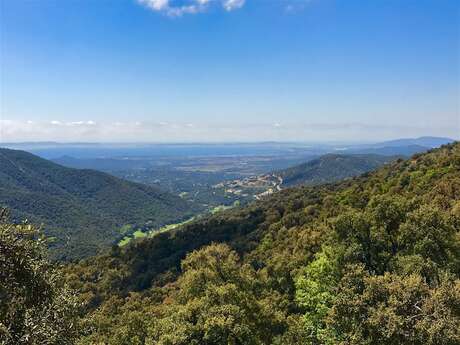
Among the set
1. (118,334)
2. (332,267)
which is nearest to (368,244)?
(332,267)

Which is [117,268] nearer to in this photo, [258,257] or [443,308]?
[258,257]

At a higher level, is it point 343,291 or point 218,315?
point 343,291

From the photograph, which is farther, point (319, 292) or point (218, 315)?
point (319, 292)

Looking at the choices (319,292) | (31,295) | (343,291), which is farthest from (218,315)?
(31,295)

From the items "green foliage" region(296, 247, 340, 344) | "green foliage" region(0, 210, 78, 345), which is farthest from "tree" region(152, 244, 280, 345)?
"green foliage" region(0, 210, 78, 345)

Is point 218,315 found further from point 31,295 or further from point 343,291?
point 31,295

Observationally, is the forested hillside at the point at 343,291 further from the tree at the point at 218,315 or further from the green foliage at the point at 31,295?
the green foliage at the point at 31,295

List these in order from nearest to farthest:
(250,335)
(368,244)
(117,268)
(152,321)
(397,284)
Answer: (397,284) → (250,335) → (368,244) → (152,321) → (117,268)

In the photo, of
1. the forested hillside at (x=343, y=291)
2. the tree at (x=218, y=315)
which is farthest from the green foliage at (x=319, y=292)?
the tree at (x=218, y=315)
